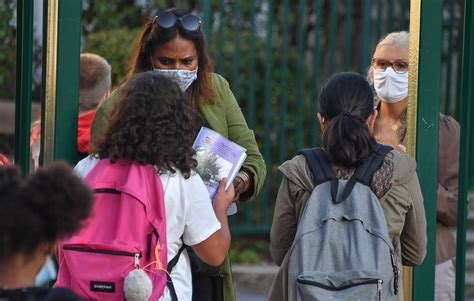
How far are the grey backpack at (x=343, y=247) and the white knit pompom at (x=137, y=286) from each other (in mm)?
535

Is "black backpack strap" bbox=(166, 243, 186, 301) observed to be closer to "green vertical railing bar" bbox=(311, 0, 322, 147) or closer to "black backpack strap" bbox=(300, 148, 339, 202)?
"black backpack strap" bbox=(300, 148, 339, 202)

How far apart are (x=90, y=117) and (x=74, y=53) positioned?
114 cm

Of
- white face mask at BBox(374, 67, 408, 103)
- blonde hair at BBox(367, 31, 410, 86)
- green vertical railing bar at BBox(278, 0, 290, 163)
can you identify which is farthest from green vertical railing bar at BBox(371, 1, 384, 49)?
white face mask at BBox(374, 67, 408, 103)

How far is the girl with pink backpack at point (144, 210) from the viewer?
316cm

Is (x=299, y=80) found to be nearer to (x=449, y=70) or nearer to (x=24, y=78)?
(x=449, y=70)

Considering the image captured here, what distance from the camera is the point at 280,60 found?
339 inches

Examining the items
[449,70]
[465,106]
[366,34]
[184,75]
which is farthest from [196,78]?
[449,70]

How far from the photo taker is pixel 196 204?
329 centimetres

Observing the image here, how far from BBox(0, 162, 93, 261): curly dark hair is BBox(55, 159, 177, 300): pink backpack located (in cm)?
43

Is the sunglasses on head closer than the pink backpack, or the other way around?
the pink backpack

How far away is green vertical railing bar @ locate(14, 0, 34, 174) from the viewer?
3697mm

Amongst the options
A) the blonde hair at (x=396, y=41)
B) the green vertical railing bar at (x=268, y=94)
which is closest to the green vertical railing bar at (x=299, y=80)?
the green vertical railing bar at (x=268, y=94)

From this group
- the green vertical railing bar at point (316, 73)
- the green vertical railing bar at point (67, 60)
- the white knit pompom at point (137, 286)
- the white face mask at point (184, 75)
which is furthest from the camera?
the green vertical railing bar at point (316, 73)

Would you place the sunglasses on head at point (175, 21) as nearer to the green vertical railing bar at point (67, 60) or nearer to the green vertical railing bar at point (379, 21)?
the green vertical railing bar at point (67, 60)
